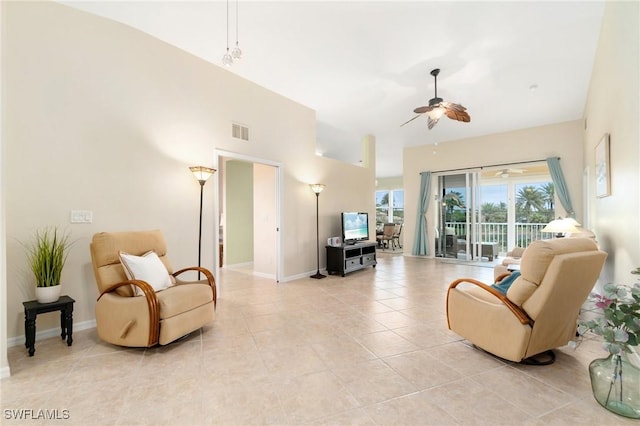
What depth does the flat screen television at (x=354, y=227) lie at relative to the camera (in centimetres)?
577

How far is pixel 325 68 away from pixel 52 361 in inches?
172

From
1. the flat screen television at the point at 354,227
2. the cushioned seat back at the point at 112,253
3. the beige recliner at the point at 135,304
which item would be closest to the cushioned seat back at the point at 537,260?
the beige recliner at the point at 135,304

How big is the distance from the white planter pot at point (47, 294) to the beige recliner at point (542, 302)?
3.74 metres

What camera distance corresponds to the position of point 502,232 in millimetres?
8258

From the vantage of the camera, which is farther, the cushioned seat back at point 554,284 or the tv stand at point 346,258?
the tv stand at point 346,258

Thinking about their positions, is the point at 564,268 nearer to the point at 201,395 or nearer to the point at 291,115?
the point at 201,395

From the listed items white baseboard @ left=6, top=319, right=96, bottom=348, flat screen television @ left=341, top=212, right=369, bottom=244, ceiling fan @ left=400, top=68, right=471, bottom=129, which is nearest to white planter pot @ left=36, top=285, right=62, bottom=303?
white baseboard @ left=6, top=319, right=96, bottom=348

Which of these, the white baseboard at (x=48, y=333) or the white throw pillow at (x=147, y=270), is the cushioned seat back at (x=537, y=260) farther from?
the white baseboard at (x=48, y=333)

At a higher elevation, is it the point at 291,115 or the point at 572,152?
the point at 291,115

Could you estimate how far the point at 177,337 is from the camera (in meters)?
2.46

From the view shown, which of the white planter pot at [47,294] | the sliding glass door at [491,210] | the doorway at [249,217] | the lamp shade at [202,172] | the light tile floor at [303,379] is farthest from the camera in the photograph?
the sliding glass door at [491,210]

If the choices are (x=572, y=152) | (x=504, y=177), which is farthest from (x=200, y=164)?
(x=504, y=177)

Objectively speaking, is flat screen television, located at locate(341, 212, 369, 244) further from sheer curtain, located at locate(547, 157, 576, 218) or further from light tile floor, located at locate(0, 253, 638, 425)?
sheer curtain, located at locate(547, 157, 576, 218)

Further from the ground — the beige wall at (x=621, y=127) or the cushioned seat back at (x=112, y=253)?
the beige wall at (x=621, y=127)
